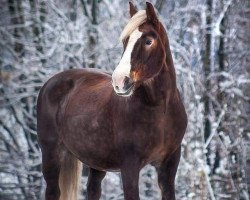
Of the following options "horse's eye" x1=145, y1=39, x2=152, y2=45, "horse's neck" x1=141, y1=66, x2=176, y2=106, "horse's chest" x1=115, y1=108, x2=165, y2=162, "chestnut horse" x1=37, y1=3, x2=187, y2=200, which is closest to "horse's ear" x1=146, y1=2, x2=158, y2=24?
"chestnut horse" x1=37, y1=3, x2=187, y2=200

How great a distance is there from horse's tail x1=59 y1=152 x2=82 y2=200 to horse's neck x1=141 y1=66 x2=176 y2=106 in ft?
3.31

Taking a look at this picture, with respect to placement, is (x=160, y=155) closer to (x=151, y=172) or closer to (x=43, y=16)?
(x=151, y=172)

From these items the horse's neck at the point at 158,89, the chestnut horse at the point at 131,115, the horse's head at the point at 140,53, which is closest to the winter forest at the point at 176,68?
the chestnut horse at the point at 131,115

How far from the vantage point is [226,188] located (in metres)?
4.91

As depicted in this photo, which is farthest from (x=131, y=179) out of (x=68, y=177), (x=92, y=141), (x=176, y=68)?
(x=176, y=68)

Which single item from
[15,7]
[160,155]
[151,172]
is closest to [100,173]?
[160,155]

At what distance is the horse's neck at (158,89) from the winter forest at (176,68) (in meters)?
2.39

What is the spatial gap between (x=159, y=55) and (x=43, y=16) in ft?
9.68

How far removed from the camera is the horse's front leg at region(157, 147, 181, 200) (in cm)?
Answer: 271

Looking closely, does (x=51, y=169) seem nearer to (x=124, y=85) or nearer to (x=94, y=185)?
(x=94, y=185)

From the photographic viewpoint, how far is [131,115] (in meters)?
2.50

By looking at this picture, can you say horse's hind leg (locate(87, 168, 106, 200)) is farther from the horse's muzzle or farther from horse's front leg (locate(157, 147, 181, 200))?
the horse's muzzle

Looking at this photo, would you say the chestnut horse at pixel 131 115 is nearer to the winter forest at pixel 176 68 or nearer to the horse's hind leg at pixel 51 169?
the horse's hind leg at pixel 51 169

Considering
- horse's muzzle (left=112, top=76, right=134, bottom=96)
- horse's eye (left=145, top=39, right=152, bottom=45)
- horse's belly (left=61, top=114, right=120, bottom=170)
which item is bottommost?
horse's belly (left=61, top=114, right=120, bottom=170)
